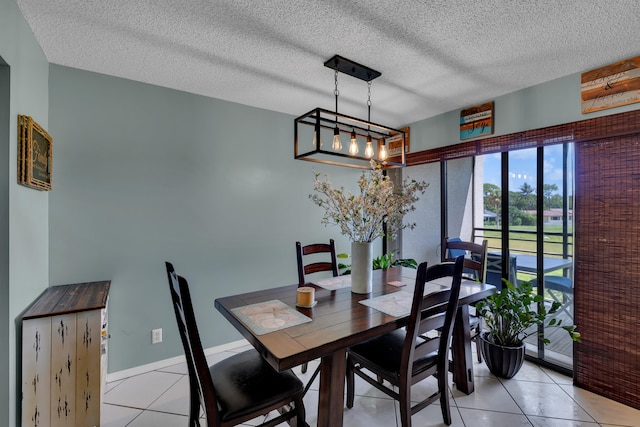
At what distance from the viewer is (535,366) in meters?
2.54

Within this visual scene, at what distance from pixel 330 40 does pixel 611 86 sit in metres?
2.08

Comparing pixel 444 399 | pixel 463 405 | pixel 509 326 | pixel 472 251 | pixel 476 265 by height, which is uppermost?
pixel 472 251

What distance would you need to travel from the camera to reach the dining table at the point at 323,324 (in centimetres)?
124

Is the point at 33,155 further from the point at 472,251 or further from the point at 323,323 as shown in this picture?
the point at 472,251

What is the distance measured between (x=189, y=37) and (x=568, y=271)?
3497 mm

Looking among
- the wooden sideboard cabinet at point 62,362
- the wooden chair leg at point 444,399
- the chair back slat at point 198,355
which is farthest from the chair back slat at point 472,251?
the wooden sideboard cabinet at point 62,362

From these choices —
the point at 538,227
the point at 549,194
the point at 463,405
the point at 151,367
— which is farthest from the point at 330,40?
the point at 151,367

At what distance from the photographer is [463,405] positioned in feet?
6.70

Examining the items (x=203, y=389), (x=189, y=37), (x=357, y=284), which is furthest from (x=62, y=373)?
(x=189, y=37)

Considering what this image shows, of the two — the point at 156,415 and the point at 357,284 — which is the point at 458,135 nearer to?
the point at 357,284

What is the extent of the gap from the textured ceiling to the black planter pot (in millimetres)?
2220

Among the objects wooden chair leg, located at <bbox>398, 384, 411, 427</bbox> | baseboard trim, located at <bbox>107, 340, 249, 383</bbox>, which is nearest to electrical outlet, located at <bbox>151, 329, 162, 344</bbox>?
baseboard trim, located at <bbox>107, 340, 249, 383</bbox>

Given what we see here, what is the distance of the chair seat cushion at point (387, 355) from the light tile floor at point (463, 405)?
0.47m

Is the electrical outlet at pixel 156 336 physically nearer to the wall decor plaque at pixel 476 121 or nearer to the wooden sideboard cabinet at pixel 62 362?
the wooden sideboard cabinet at pixel 62 362
